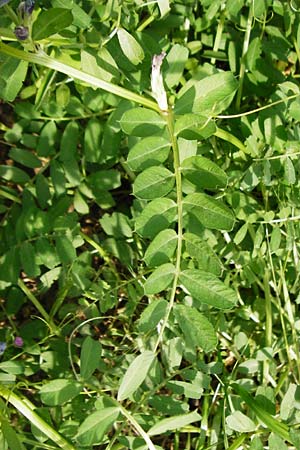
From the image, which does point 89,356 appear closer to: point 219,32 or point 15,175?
point 15,175

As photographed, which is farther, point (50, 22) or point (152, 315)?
point (152, 315)

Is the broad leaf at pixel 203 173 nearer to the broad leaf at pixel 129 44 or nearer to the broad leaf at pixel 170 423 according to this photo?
the broad leaf at pixel 129 44

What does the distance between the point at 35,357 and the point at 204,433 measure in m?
0.51

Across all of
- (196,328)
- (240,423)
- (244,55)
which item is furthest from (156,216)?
(244,55)

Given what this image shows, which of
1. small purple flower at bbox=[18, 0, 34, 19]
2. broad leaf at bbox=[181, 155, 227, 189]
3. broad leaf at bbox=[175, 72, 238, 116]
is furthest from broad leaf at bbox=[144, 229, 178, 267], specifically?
small purple flower at bbox=[18, 0, 34, 19]

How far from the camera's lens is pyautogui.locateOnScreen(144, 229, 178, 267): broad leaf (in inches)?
58.4

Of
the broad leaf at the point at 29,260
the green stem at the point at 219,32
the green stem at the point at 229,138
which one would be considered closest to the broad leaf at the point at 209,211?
the green stem at the point at 229,138

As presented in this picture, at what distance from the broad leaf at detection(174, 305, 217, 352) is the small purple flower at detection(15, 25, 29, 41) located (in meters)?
0.60

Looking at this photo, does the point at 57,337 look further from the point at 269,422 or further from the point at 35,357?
the point at 269,422

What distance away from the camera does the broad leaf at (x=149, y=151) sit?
1489 millimetres

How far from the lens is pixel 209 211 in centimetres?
149

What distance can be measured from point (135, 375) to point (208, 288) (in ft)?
0.76

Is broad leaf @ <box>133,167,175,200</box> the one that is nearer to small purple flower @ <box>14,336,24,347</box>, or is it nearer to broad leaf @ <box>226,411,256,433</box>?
broad leaf @ <box>226,411,256,433</box>

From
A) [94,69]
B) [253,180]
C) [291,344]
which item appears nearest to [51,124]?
[94,69]
